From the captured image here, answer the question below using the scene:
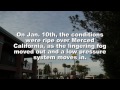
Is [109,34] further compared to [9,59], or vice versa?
[9,59]

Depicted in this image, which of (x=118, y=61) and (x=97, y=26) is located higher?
Answer: (x=97, y=26)

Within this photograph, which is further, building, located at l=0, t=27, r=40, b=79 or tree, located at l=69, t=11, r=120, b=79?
building, located at l=0, t=27, r=40, b=79

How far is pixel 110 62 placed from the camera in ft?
23.7

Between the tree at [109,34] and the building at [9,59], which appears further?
the building at [9,59]

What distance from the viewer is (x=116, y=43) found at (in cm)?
662
